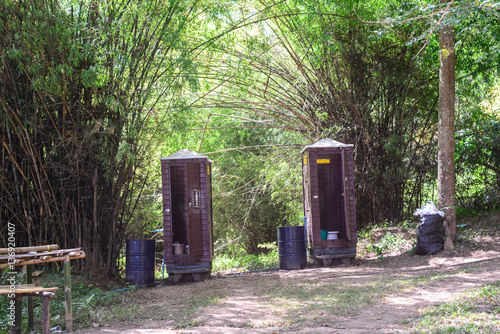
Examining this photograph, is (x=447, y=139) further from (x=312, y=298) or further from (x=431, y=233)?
(x=312, y=298)

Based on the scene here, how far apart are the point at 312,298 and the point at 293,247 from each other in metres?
2.40

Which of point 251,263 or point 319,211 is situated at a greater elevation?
point 319,211

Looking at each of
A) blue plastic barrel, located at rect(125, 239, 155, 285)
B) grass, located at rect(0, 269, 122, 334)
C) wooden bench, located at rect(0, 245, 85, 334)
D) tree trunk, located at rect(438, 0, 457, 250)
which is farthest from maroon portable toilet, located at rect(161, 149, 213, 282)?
tree trunk, located at rect(438, 0, 457, 250)

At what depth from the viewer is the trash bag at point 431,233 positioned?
19.6ft

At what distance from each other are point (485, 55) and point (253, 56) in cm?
371

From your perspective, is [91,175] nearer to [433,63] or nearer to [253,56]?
[253,56]

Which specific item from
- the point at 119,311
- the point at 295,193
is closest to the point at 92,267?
the point at 119,311

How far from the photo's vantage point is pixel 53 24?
15.8 ft

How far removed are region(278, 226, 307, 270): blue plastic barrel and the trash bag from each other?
5.49 feet

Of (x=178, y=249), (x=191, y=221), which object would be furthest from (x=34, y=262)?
(x=178, y=249)

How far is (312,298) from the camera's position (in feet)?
13.8

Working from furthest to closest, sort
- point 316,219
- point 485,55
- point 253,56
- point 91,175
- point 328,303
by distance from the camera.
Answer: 1. point 253,56
2. point 485,55
3. point 316,219
4. point 91,175
5. point 328,303

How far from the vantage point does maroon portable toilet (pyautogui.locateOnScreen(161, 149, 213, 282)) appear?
6176 mm

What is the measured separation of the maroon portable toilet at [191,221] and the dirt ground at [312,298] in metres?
0.38
